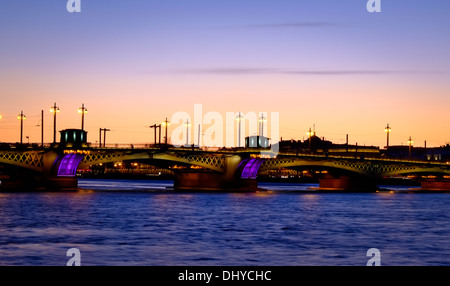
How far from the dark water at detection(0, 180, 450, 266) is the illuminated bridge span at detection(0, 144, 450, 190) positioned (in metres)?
37.0

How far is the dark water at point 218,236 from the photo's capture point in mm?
35156

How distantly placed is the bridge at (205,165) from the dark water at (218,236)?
3697 centimetres

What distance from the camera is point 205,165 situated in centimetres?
12050

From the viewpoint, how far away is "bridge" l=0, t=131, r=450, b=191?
111 metres

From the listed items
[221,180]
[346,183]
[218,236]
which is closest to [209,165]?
[221,180]

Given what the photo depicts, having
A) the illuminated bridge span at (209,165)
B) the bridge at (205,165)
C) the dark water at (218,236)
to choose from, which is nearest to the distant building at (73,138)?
the bridge at (205,165)

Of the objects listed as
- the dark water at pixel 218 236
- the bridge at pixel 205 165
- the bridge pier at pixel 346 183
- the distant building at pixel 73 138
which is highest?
the distant building at pixel 73 138

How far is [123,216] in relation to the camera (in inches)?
2520

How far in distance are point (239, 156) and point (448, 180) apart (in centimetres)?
5165

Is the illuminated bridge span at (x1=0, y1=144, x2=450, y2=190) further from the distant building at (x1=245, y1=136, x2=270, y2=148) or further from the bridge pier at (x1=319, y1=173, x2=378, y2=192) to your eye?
the distant building at (x1=245, y1=136, x2=270, y2=148)

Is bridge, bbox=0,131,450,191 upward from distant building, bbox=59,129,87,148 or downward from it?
downward

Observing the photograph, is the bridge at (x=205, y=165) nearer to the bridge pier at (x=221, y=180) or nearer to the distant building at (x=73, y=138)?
the bridge pier at (x=221, y=180)

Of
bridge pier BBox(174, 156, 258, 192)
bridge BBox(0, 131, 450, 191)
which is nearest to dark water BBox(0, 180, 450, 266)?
bridge BBox(0, 131, 450, 191)
